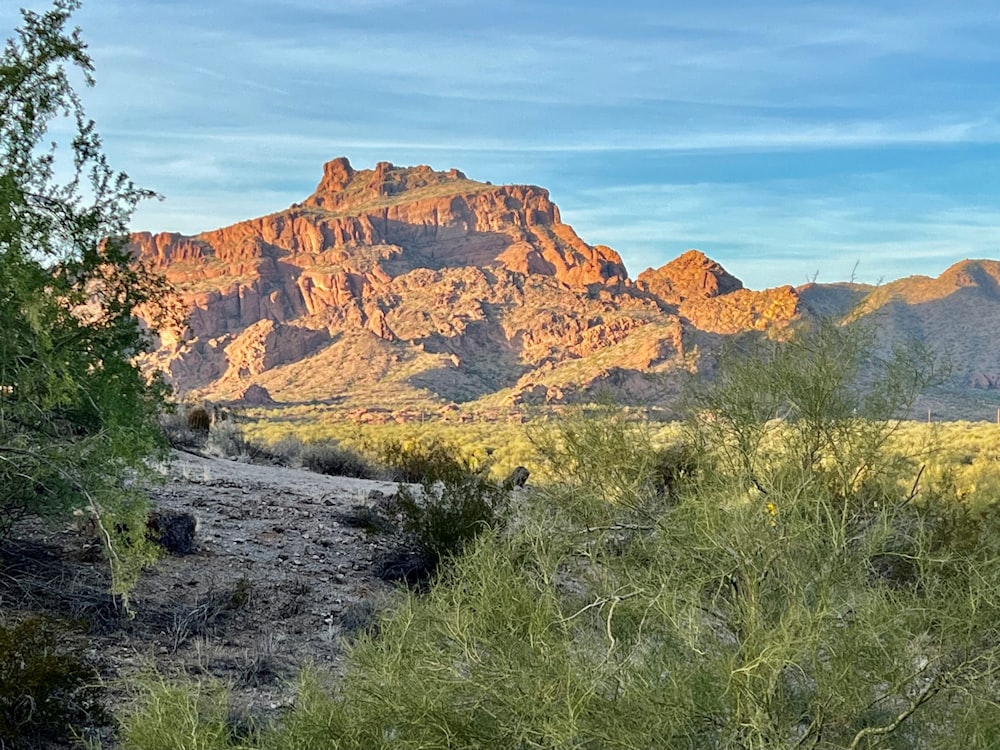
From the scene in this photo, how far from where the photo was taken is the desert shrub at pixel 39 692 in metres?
6.14

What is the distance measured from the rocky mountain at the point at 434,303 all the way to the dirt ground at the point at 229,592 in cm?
3992

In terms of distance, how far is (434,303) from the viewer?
4500 inches

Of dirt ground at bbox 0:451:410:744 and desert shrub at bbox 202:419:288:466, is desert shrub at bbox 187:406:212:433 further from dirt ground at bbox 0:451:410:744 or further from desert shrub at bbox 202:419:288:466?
dirt ground at bbox 0:451:410:744

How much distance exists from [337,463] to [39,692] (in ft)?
47.9

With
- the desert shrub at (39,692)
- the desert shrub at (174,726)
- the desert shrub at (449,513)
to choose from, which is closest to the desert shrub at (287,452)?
the desert shrub at (449,513)

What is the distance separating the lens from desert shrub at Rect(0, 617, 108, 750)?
242 inches

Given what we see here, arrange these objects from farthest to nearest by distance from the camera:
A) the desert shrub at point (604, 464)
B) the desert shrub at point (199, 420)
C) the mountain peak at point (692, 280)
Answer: the mountain peak at point (692, 280) < the desert shrub at point (199, 420) < the desert shrub at point (604, 464)

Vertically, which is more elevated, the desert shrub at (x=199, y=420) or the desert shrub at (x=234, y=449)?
the desert shrub at (x=199, y=420)

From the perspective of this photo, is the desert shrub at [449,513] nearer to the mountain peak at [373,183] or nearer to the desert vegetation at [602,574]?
the desert vegetation at [602,574]

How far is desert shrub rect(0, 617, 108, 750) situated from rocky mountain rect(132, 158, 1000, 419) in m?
45.8

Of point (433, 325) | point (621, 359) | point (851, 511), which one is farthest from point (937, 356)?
point (433, 325)

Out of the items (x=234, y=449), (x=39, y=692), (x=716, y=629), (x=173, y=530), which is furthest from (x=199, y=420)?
(x=716, y=629)

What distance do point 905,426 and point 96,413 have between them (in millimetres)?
5924

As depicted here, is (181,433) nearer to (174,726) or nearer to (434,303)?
(174,726)
